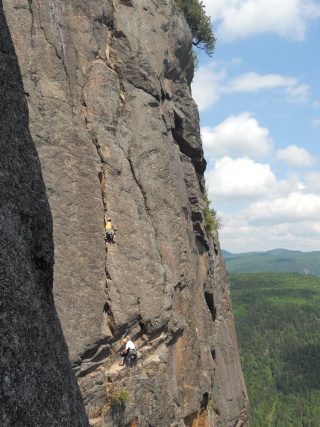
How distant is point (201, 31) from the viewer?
121 ft

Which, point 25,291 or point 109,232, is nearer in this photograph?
point 25,291

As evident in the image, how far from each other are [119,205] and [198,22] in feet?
83.9

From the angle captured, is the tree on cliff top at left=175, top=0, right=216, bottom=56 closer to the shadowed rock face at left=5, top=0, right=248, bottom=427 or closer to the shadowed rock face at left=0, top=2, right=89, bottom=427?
the shadowed rock face at left=5, top=0, right=248, bottom=427

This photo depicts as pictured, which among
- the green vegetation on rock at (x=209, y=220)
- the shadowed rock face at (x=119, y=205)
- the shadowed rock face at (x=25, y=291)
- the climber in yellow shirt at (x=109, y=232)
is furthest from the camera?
the green vegetation on rock at (x=209, y=220)

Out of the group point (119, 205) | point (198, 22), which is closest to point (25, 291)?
point (119, 205)

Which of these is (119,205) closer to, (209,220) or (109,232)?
(109,232)

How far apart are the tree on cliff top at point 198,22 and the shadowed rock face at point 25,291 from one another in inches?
1180

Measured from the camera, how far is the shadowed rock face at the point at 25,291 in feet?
19.1

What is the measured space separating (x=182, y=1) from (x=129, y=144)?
21.0 metres

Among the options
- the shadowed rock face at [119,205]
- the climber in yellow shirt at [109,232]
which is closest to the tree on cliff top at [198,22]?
the shadowed rock face at [119,205]

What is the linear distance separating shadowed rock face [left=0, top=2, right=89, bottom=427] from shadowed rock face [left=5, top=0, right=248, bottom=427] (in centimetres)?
654

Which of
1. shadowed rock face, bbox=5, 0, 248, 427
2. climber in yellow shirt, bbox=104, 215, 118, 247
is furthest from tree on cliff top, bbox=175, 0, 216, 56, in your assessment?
climber in yellow shirt, bbox=104, 215, 118, 247

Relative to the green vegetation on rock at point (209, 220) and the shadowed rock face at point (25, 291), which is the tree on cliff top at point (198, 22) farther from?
the shadowed rock face at point (25, 291)

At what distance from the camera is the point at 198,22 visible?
3616cm
